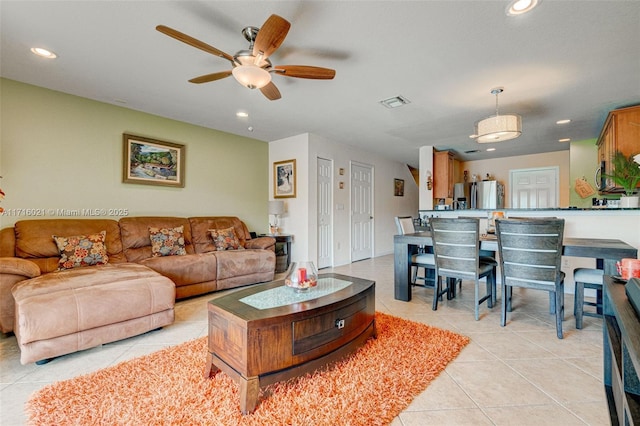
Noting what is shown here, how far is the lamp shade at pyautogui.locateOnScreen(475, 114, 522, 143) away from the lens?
2908 mm

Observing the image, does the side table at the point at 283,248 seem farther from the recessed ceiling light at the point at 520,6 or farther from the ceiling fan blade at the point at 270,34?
the recessed ceiling light at the point at 520,6

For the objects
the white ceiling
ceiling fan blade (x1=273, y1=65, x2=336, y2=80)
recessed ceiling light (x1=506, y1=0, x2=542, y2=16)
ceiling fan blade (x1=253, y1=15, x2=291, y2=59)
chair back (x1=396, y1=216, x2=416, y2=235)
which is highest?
the white ceiling

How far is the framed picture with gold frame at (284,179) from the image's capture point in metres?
4.85

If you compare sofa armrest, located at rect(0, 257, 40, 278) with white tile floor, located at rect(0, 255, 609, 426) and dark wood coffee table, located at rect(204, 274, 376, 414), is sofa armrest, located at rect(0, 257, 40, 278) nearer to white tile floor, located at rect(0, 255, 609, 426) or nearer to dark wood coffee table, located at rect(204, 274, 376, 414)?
white tile floor, located at rect(0, 255, 609, 426)

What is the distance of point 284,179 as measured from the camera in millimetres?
4996

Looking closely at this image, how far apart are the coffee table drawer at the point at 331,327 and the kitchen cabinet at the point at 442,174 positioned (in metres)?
4.35

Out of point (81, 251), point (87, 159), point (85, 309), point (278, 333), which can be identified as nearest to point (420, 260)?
point (278, 333)

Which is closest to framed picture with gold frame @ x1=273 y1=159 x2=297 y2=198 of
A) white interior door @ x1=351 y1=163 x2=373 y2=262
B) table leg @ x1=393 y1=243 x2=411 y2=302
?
white interior door @ x1=351 y1=163 x2=373 y2=262

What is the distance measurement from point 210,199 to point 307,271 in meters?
3.09

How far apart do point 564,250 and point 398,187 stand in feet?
16.3

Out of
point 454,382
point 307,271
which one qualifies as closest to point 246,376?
point 307,271

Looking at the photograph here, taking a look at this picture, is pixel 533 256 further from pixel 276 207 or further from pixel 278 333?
pixel 276 207

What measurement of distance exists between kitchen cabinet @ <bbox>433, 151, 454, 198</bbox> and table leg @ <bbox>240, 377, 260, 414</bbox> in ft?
16.9

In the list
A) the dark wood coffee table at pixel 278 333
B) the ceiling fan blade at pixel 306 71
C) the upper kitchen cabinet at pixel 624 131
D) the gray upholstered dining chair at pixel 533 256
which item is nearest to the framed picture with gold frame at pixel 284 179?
the ceiling fan blade at pixel 306 71
